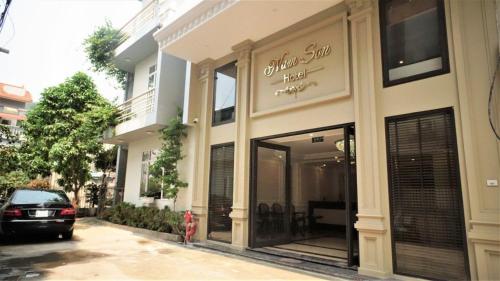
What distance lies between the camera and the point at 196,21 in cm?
693

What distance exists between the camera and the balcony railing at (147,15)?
937 cm

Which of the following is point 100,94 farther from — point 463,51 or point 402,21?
point 463,51

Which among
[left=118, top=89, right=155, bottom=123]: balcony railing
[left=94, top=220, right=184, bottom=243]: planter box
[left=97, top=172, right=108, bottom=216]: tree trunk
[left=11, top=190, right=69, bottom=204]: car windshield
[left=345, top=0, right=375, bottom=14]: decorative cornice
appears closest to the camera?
[left=345, top=0, right=375, bottom=14]: decorative cornice

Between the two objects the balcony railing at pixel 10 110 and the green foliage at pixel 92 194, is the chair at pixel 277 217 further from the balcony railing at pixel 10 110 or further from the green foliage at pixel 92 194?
the balcony railing at pixel 10 110

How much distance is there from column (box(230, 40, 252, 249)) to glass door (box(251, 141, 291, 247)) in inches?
7.2

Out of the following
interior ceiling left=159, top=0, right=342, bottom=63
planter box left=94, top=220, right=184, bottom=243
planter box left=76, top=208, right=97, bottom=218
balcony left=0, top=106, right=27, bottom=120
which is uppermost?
balcony left=0, top=106, right=27, bottom=120

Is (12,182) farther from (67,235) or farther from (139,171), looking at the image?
(67,235)

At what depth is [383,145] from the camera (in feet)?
16.4

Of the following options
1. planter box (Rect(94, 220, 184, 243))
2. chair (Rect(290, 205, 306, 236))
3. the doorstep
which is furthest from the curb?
chair (Rect(290, 205, 306, 236))

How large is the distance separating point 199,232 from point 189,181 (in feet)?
4.62

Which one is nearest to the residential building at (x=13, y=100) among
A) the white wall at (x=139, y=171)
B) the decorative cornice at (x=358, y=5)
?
the white wall at (x=139, y=171)

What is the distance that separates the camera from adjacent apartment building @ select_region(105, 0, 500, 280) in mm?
4195

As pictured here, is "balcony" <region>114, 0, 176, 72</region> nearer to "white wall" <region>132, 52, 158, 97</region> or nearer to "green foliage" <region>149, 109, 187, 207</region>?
"white wall" <region>132, 52, 158, 97</region>

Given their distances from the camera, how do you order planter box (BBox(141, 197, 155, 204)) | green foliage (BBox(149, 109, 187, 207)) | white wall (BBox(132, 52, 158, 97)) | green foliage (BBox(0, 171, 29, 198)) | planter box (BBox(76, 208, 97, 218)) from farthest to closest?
green foliage (BBox(0, 171, 29, 198))
planter box (BBox(76, 208, 97, 218))
white wall (BBox(132, 52, 158, 97))
planter box (BBox(141, 197, 155, 204))
green foliage (BBox(149, 109, 187, 207))
